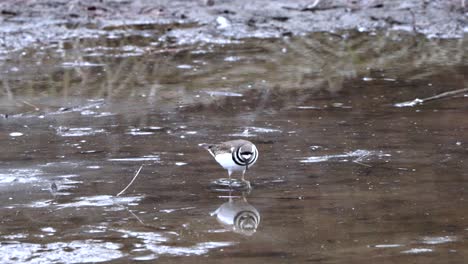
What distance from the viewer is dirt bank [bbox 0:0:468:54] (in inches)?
661

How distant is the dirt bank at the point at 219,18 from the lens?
661 inches

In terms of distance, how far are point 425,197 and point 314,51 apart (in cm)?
730

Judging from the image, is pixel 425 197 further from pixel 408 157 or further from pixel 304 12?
pixel 304 12

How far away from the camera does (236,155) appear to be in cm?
817

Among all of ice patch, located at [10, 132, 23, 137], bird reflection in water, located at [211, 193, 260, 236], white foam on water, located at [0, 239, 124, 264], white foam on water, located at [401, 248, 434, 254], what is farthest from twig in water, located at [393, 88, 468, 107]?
white foam on water, located at [0, 239, 124, 264]

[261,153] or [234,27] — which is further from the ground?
[234,27]

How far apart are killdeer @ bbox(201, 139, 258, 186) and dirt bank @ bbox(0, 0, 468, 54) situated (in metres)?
7.93

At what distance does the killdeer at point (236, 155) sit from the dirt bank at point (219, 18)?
793 centimetres

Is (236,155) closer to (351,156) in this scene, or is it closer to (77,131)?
(351,156)

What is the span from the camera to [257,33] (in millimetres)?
16844

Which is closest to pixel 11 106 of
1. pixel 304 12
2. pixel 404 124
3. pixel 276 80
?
pixel 276 80

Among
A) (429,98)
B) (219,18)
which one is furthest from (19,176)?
(219,18)

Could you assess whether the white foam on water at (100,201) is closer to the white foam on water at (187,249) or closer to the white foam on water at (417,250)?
the white foam on water at (187,249)

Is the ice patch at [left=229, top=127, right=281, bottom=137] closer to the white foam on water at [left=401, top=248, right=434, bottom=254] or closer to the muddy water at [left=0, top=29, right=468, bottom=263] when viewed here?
the muddy water at [left=0, top=29, right=468, bottom=263]
